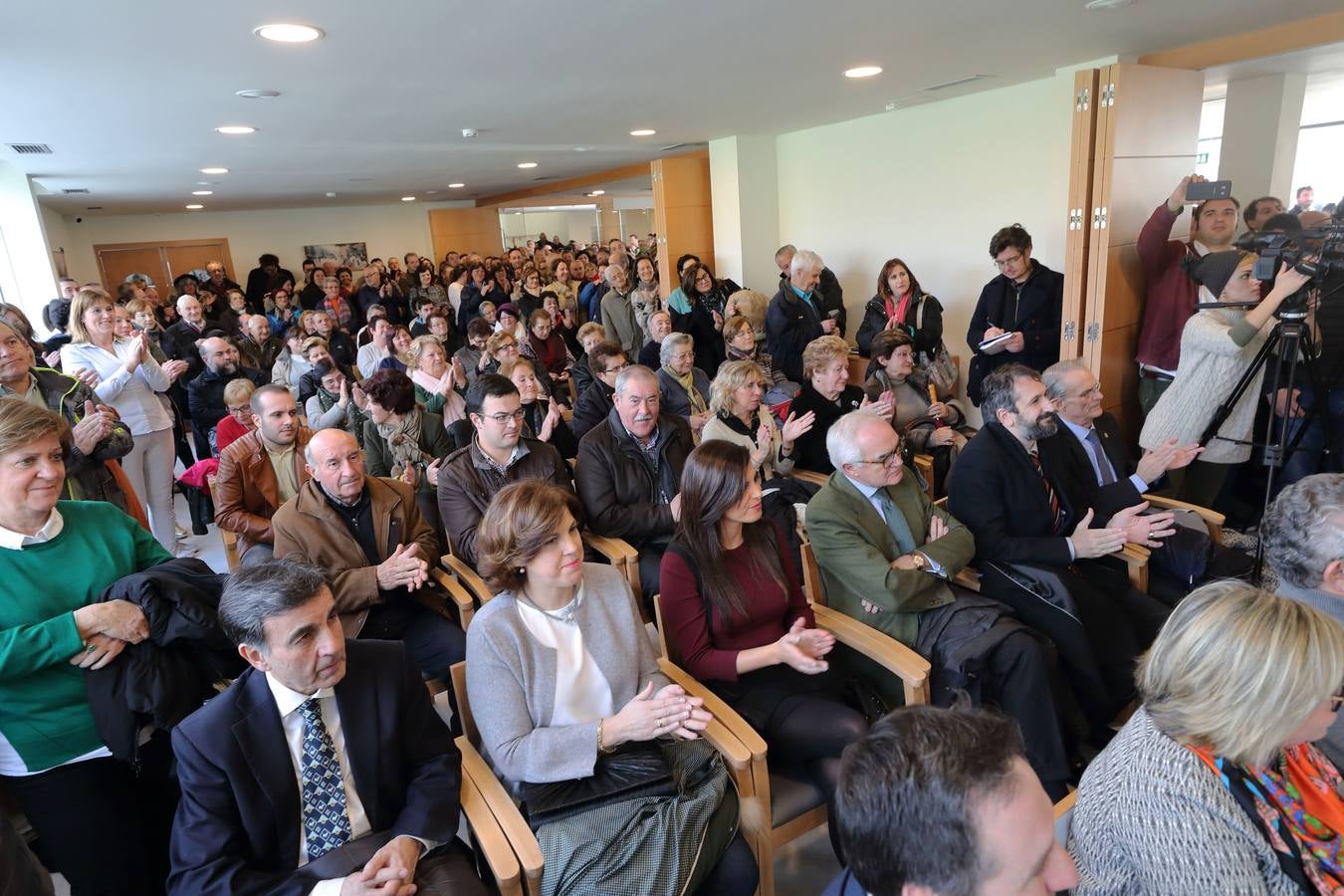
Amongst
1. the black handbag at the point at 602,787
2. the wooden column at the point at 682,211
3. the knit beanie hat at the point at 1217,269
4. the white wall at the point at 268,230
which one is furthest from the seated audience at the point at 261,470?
the white wall at the point at 268,230

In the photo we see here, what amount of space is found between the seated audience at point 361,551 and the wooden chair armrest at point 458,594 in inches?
1.7

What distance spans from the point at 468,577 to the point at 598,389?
1657 millimetres

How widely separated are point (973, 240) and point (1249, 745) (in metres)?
4.89

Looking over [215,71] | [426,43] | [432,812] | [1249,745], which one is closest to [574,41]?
[426,43]

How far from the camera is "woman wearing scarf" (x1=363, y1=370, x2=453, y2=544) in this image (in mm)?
3387

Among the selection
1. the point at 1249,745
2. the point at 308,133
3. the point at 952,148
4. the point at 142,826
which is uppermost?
the point at 308,133

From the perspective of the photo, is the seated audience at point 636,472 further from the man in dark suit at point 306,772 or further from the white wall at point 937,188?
the white wall at point 937,188

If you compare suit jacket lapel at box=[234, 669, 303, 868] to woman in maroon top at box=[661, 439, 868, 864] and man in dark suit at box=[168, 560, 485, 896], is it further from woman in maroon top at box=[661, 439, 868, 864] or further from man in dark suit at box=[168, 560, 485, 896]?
woman in maroon top at box=[661, 439, 868, 864]

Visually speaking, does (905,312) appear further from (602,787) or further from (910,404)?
(602,787)

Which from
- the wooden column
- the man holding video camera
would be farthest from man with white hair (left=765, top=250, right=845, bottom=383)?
the wooden column

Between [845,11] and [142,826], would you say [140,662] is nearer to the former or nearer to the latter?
[142,826]

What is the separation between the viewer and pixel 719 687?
6.63 feet

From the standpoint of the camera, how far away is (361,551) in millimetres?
2451

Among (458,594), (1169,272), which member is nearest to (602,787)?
(458,594)
